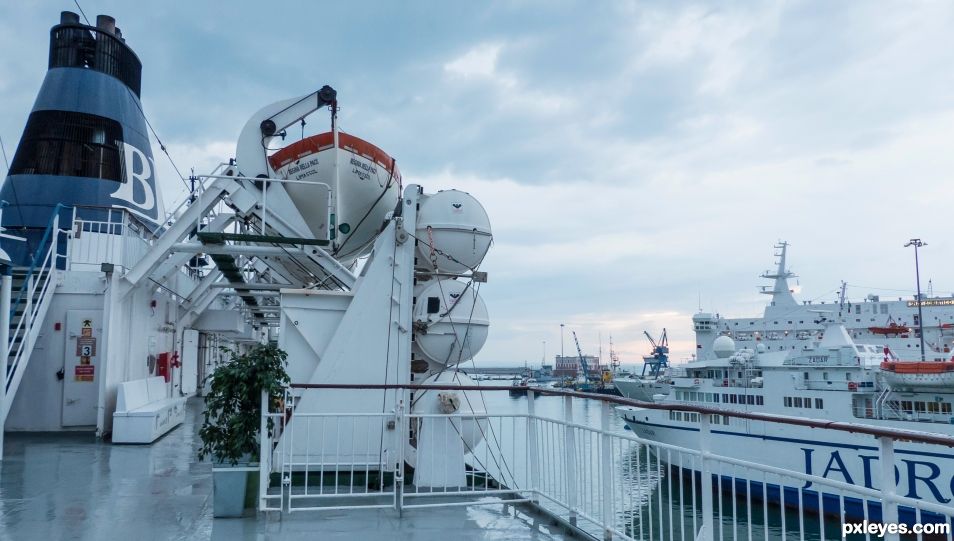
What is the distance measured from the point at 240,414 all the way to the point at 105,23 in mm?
13213

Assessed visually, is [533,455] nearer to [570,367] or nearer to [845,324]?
[845,324]

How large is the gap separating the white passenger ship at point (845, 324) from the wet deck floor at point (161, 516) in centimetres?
2787

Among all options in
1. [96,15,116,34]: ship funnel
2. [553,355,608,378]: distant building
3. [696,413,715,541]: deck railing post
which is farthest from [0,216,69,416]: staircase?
[553,355,608,378]: distant building

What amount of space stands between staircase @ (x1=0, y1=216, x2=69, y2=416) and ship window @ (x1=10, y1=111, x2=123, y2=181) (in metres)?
3.16

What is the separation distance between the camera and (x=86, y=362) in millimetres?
10133

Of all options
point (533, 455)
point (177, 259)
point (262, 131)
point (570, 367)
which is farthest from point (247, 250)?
point (570, 367)

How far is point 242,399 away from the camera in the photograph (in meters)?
5.33

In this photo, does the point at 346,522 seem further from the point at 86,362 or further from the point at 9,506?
the point at 86,362

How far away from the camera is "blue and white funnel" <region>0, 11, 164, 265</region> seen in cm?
1262

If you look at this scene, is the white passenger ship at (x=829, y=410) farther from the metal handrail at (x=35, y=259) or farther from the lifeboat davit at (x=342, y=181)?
the metal handrail at (x=35, y=259)

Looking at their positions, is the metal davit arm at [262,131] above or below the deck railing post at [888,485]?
above

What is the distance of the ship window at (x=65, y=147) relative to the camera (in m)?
12.8

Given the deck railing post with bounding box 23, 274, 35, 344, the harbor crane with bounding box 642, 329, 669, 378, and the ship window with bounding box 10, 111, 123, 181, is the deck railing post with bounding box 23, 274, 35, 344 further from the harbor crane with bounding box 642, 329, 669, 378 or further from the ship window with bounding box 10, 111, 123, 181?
the harbor crane with bounding box 642, 329, 669, 378

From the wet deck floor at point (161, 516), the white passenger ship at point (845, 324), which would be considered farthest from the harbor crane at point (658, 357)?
the wet deck floor at point (161, 516)
